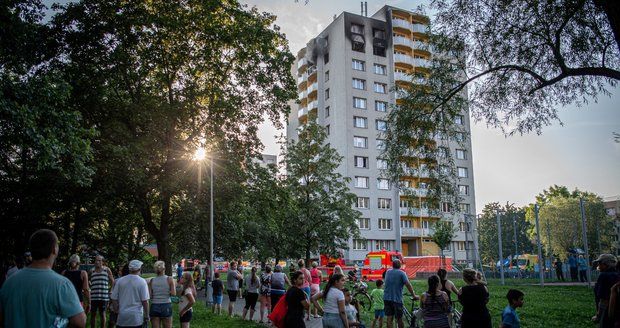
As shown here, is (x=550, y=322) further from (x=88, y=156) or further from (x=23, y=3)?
(x=23, y=3)

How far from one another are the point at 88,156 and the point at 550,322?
16175mm

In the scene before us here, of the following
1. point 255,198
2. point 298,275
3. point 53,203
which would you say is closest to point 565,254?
point 255,198

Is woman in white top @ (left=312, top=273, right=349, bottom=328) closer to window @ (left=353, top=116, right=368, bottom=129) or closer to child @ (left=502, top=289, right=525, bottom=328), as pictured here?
child @ (left=502, top=289, right=525, bottom=328)

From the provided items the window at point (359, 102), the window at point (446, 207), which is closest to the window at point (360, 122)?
the window at point (359, 102)

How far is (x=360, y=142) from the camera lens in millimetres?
67500

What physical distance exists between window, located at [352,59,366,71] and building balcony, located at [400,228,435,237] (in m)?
22.6

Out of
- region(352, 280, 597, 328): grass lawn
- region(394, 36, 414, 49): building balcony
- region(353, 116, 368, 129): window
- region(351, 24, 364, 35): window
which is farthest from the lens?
region(394, 36, 414, 49): building balcony

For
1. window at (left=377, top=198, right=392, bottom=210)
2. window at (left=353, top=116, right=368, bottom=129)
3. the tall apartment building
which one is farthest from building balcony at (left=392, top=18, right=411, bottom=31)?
window at (left=377, top=198, right=392, bottom=210)

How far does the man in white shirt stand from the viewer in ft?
30.1

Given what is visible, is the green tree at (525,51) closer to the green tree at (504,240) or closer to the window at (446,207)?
the window at (446,207)

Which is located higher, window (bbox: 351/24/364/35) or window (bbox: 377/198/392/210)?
window (bbox: 351/24/364/35)

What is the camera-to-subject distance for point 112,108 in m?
24.4

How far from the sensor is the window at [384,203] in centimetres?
6697

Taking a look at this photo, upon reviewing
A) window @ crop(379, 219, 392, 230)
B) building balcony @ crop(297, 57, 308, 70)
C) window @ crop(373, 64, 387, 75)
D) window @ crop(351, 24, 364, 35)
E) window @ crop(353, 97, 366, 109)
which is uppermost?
window @ crop(351, 24, 364, 35)
